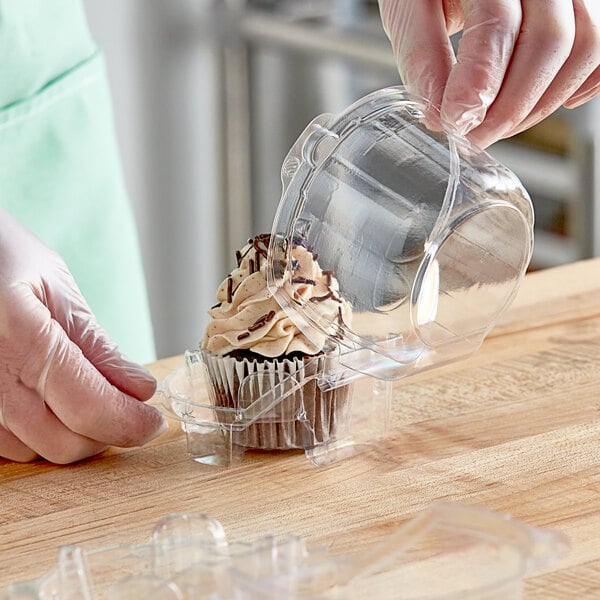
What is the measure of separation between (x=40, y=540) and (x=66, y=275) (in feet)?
0.87

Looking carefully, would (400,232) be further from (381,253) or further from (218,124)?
(218,124)

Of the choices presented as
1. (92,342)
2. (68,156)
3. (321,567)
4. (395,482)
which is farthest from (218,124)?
(321,567)

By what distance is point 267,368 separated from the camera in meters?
0.88

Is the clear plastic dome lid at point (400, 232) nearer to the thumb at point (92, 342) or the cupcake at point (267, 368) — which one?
the cupcake at point (267, 368)

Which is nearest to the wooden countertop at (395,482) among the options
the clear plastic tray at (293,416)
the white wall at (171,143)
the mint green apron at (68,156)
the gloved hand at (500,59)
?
the clear plastic tray at (293,416)

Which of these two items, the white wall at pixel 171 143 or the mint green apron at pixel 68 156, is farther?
the white wall at pixel 171 143

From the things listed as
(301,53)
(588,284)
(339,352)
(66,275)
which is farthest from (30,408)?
(301,53)

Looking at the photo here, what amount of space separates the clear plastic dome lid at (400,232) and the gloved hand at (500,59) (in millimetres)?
35

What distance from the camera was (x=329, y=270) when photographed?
31.8 inches

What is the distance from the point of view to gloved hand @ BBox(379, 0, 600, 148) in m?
0.83

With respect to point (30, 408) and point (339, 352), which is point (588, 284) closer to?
point (339, 352)

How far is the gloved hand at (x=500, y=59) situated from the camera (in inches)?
32.9

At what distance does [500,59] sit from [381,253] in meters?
0.20

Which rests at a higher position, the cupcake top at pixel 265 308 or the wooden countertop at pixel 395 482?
the cupcake top at pixel 265 308
